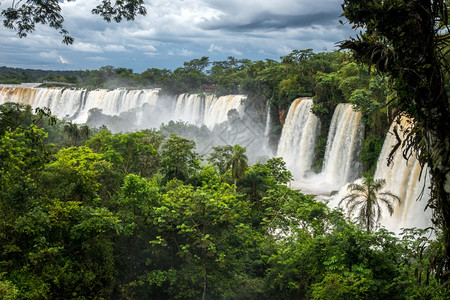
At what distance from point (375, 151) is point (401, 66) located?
66.1 feet

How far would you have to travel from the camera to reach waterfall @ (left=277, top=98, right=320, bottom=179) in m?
29.8

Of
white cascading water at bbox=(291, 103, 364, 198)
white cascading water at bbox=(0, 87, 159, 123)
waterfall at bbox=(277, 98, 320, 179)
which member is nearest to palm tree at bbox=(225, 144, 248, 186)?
white cascading water at bbox=(291, 103, 364, 198)

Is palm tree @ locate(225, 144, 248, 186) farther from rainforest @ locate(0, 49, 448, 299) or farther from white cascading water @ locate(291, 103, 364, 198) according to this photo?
white cascading water @ locate(291, 103, 364, 198)

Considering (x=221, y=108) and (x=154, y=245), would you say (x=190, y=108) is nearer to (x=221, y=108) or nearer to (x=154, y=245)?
(x=221, y=108)

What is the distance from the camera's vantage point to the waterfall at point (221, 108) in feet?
140

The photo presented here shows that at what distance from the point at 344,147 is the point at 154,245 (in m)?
16.1

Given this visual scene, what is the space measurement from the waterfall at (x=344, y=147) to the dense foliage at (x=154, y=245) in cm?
959

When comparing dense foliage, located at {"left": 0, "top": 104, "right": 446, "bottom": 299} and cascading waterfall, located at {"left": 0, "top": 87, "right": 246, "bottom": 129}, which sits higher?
cascading waterfall, located at {"left": 0, "top": 87, "right": 246, "bottom": 129}

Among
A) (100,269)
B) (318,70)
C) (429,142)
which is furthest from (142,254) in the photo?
(318,70)

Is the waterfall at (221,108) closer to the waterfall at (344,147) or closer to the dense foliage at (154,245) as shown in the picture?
the waterfall at (344,147)

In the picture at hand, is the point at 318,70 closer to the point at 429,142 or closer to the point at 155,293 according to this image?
the point at 155,293

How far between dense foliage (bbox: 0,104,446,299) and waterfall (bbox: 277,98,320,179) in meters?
→ 15.0

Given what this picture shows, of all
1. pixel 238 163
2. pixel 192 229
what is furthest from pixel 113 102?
pixel 192 229

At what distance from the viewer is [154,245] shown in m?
12.5
